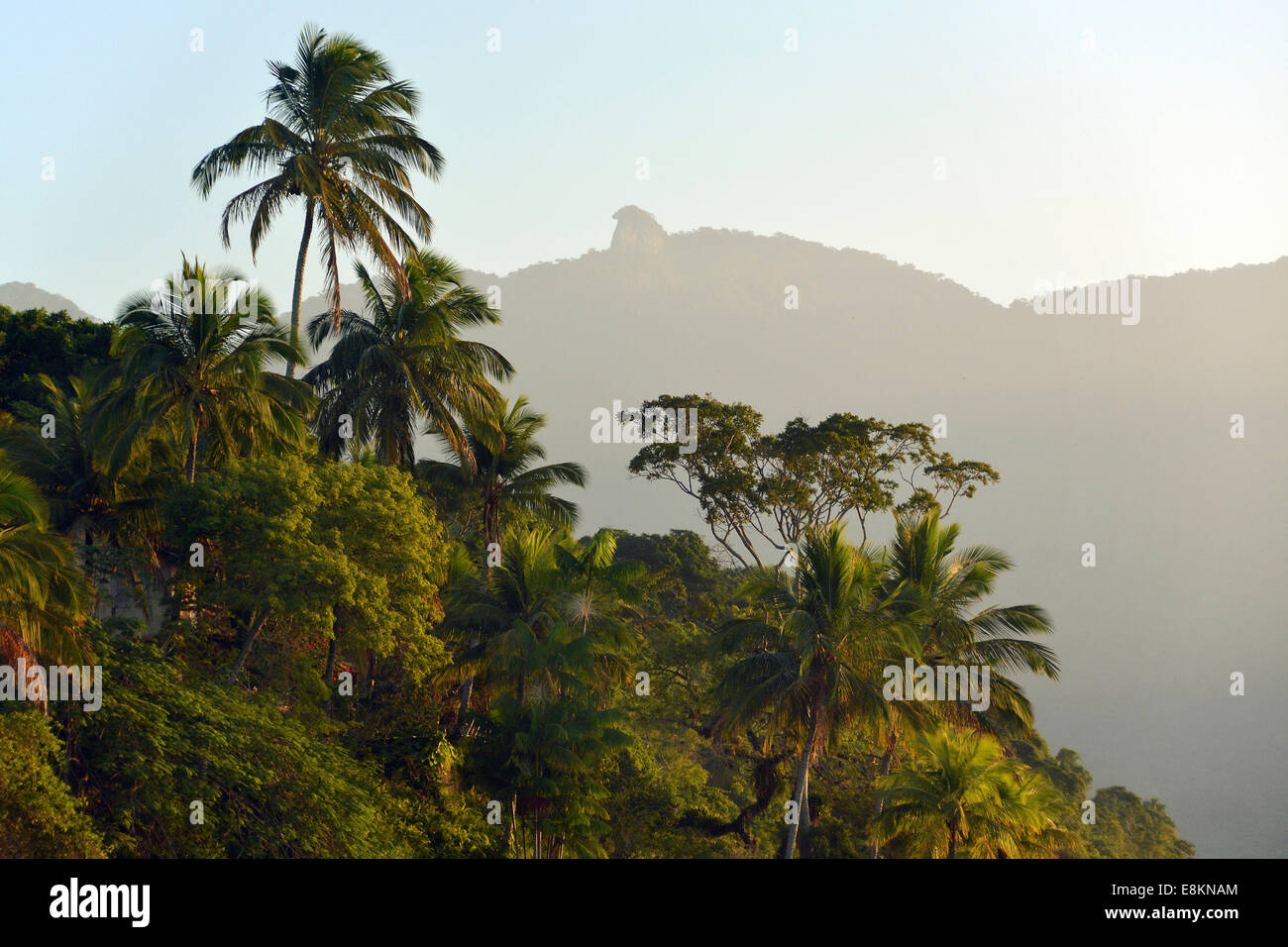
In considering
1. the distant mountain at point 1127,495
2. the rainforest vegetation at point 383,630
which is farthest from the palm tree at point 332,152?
the distant mountain at point 1127,495

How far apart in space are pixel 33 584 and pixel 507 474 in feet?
64.2

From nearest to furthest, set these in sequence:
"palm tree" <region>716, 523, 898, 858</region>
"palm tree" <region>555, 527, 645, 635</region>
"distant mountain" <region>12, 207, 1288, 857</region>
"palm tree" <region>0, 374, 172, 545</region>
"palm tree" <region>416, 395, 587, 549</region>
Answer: "palm tree" <region>716, 523, 898, 858</region>, "palm tree" <region>0, 374, 172, 545</region>, "palm tree" <region>555, 527, 645, 635</region>, "palm tree" <region>416, 395, 587, 549</region>, "distant mountain" <region>12, 207, 1288, 857</region>

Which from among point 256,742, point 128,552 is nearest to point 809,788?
point 256,742

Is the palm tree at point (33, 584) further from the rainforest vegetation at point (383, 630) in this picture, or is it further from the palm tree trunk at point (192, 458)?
the palm tree trunk at point (192, 458)

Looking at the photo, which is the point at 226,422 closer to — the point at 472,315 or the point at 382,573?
the point at 382,573

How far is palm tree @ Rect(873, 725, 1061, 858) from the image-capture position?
19.6 meters

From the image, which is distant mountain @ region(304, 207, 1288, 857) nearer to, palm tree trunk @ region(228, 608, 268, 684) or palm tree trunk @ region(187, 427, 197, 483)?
palm tree trunk @ region(228, 608, 268, 684)

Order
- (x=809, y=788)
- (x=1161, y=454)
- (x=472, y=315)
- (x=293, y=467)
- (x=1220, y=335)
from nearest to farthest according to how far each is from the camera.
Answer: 1. (x=293, y=467)
2. (x=809, y=788)
3. (x=472, y=315)
4. (x=1161, y=454)
5. (x=1220, y=335)

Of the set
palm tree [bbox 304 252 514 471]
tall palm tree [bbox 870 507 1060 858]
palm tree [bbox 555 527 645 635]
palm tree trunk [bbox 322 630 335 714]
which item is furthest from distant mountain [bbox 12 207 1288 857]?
palm tree trunk [bbox 322 630 335 714]

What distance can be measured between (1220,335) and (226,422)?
204 m

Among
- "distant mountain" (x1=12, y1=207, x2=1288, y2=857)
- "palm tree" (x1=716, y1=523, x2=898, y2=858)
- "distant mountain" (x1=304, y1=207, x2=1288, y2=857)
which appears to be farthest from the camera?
"distant mountain" (x1=304, y1=207, x2=1288, y2=857)

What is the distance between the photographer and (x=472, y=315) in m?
31.8

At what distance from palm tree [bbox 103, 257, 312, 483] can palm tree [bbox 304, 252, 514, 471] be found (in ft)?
19.5

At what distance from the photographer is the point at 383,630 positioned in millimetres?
21625
